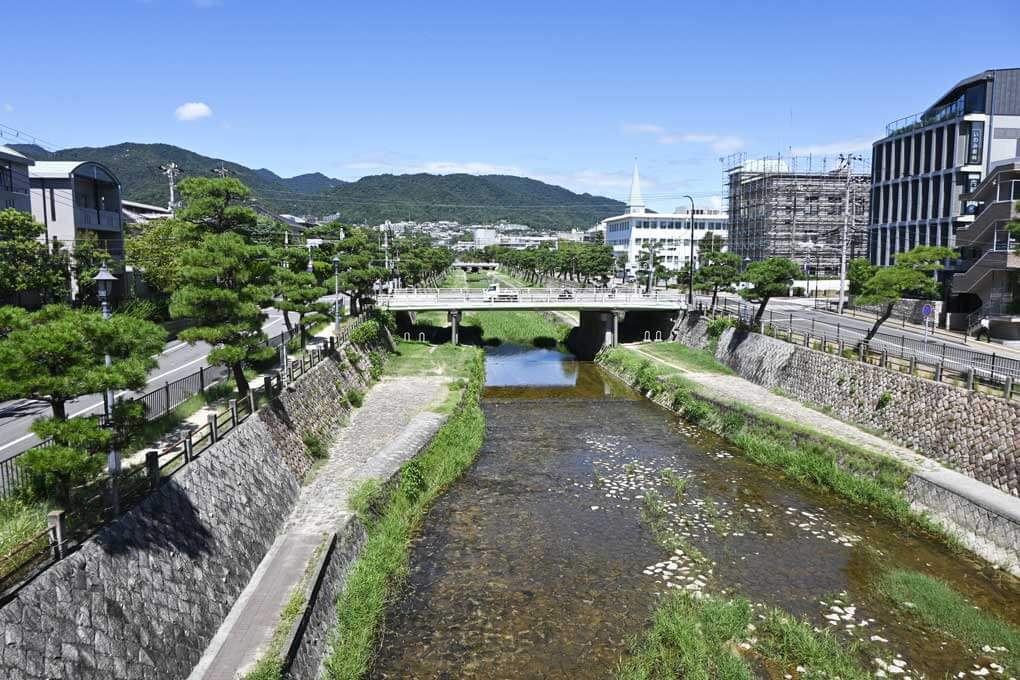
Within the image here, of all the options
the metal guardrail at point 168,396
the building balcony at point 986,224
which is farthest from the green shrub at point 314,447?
the building balcony at point 986,224

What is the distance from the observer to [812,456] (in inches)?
921

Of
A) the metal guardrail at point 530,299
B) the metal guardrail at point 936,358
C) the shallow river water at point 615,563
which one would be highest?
the metal guardrail at point 530,299

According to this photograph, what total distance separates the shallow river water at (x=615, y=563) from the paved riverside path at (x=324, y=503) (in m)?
2.29

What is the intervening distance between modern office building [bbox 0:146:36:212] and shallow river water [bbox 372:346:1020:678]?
89.2ft

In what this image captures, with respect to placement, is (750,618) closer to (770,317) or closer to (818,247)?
(770,317)

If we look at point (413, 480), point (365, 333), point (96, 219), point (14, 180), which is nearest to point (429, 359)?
point (365, 333)

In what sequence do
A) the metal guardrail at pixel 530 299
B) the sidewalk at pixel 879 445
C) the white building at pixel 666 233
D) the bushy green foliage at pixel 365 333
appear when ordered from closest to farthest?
the sidewalk at pixel 879 445, the bushy green foliage at pixel 365 333, the metal guardrail at pixel 530 299, the white building at pixel 666 233

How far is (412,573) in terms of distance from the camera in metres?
16.2

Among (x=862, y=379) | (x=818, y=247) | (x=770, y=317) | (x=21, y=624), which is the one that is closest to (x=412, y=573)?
(x=21, y=624)

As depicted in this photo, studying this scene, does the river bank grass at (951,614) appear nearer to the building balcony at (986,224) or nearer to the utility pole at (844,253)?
the building balcony at (986,224)

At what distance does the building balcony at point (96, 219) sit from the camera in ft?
119

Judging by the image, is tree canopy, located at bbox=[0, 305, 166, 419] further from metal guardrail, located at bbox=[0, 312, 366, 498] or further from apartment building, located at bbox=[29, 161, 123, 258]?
apartment building, located at bbox=[29, 161, 123, 258]

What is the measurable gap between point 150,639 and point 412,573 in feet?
22.8

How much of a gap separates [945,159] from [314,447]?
43768mm
